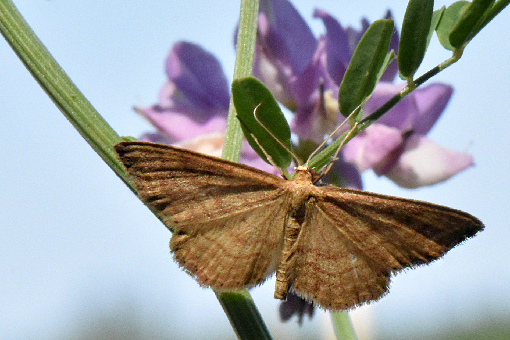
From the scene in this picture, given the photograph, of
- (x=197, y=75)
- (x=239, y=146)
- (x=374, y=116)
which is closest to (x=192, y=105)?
(x=197, y=75)

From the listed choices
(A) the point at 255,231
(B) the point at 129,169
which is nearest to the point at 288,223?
(A) the point at 255,231

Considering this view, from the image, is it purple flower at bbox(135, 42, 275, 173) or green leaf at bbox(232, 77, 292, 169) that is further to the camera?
purple flower at bbox(135, 42, 275, 173)

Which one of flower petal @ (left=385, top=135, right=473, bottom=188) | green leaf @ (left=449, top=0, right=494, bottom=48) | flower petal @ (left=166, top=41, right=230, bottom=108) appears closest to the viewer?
green leaf @ (left=449, top=0, right=494, bottom=48)

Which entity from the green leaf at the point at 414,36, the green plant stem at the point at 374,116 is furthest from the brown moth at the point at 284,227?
the green leaf at the point at 414,36

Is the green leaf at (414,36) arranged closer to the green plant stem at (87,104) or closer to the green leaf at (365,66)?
the green leaf at (365,66)

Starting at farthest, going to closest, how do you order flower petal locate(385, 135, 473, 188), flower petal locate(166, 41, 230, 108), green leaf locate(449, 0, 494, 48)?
flower petal locate(166, 41, 230, 108), flower petal locate(385, 135, 473, 188), green leaf locate(449, 0, 494, 48)

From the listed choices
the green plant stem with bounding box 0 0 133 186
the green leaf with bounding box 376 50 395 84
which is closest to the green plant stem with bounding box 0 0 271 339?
the green plant stem with bounding box 0 0 133 186

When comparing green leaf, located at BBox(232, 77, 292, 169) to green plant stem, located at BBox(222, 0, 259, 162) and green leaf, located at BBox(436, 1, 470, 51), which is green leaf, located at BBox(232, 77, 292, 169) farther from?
green leaf, located at BBox(436, 1, 470, 51)
